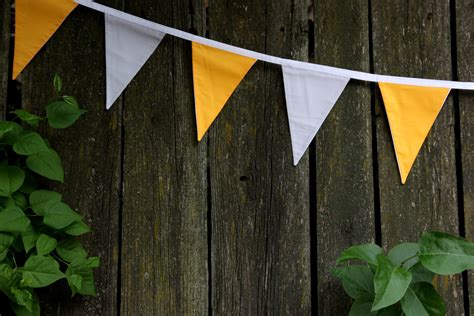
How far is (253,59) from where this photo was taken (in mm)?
1361

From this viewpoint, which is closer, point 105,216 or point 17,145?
point 17,145

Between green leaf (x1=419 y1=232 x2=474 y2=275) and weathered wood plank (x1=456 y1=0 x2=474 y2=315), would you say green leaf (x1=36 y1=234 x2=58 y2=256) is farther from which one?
weathered wood plank (x1=456 y1=0 x2=474 y2=315)

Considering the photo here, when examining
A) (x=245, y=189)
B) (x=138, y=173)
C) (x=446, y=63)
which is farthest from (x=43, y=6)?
(x=446, y=63)

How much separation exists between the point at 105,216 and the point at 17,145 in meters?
0.25

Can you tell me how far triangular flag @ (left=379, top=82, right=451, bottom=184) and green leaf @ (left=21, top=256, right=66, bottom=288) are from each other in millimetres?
780

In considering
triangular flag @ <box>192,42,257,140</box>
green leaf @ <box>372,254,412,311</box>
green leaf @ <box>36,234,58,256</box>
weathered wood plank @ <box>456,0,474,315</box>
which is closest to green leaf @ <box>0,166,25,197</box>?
green leaf @ <box>36,234,58,256</box>

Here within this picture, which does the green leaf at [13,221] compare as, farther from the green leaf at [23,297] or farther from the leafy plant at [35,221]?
the green leaf at [23,297]

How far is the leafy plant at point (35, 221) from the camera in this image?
3.81 ft

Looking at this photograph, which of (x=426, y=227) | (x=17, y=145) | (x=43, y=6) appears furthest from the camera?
(x=426, y=227)

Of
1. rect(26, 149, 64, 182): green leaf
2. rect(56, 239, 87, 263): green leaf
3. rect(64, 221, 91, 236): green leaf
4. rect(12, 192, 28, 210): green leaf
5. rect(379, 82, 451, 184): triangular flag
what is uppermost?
rect(379, 82, 451, 184): triangular flag

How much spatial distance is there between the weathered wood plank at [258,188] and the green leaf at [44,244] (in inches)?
13.6

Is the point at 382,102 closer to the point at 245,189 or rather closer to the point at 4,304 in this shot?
the point at 245,189

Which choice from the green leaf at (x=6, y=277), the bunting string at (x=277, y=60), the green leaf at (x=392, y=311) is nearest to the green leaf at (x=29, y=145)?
the green leaf at (x=6, y=277)

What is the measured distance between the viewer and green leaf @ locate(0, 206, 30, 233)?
1.16 meters
